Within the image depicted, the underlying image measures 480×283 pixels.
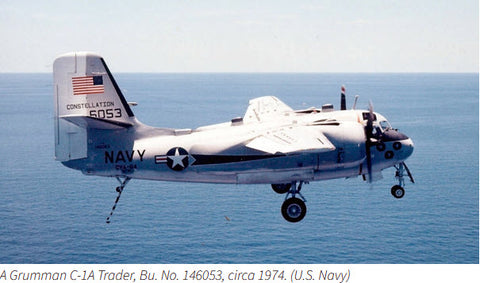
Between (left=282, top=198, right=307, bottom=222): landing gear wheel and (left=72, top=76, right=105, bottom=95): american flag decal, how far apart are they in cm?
1423

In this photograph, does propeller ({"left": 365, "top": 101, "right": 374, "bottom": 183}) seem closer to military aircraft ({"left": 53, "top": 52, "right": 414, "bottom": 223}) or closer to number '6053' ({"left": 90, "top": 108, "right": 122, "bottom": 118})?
military aircraft ({"left": 53, "top": 52, "right": 414, "bottom": 223})

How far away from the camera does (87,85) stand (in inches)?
1448

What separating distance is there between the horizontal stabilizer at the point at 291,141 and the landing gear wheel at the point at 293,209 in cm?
536

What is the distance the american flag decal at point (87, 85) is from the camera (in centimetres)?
3650

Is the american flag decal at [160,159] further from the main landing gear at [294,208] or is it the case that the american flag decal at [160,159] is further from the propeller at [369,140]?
the propeller at [369,140]

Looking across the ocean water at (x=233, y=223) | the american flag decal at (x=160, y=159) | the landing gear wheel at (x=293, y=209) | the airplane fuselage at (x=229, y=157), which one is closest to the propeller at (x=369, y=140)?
the airplane fuselage at (x=229, y=157)

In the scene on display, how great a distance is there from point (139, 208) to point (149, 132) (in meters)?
88.3

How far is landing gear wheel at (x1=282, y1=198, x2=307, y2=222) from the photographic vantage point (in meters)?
37.7

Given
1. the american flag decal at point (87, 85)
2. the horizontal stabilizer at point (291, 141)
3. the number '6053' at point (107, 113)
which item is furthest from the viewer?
the number '6053' at point (107, 113)

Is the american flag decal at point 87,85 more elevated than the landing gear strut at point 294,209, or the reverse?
the american flag decal at point 87,85

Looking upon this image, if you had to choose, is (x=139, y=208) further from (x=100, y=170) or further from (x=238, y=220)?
(x=100, y=170)

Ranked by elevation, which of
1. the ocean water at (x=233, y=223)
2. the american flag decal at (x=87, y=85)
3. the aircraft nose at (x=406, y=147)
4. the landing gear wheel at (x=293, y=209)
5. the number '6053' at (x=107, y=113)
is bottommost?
the ocean water at (x=233, y=223)

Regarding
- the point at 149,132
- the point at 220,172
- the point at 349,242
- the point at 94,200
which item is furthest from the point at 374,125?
the point at 94,200

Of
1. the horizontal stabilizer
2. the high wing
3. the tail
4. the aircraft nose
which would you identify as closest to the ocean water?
the aircraft nose
